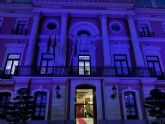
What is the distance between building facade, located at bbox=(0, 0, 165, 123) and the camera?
14.9 m

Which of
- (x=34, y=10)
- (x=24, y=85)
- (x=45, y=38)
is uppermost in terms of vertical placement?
(x=34, y=10)

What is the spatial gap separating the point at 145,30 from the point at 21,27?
13.1 m

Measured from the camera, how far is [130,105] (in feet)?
50.1

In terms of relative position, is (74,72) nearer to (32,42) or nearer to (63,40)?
(63,40)

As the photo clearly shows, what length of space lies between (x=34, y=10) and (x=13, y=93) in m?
8.83

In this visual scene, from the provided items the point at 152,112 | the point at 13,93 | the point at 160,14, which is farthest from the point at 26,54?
the point at 160,14

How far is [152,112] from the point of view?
37.2ft

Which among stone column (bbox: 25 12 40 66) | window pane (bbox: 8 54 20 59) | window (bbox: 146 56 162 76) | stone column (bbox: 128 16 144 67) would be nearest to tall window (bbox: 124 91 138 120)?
stone column (bbox: 128 16 144 67)

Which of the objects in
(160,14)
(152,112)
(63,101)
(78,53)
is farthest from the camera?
(160,14)

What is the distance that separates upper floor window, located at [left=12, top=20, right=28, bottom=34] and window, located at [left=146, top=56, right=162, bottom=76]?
41.4 feet

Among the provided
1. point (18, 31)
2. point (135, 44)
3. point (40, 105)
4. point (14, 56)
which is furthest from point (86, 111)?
point (18, 31)

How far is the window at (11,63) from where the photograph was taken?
16.5 meters

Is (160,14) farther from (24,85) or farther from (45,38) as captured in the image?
(24,85)

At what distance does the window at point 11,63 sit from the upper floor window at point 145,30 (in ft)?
41.6
